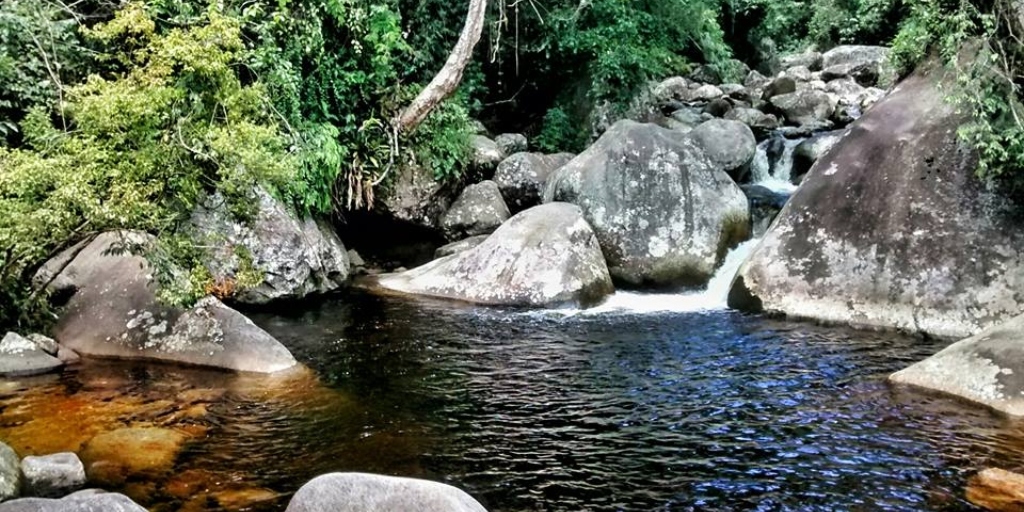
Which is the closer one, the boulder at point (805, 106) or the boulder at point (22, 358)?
the boulder at point (22, 358)

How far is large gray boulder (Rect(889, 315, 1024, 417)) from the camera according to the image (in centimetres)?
712

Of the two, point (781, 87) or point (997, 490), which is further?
point (781, 87)

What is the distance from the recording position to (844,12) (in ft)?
100.0

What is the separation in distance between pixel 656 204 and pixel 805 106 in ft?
33.7

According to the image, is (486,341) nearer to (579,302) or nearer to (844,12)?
(579,302)

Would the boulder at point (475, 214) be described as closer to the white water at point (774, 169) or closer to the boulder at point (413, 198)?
the boulder at point (413, 198)

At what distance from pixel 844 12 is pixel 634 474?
2977 cm

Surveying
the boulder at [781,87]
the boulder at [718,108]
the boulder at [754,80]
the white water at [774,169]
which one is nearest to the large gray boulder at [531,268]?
the white water at [774,169]

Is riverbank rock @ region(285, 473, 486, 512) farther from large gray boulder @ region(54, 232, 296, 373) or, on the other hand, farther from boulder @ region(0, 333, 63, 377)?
boulder @ region(0, 333, 63, 377)

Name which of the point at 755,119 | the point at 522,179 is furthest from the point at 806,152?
the point at 522,179

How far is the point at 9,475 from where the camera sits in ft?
17.8

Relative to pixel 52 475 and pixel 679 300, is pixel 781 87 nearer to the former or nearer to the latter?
pixel 679 300

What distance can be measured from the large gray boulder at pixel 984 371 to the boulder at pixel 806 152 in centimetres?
877

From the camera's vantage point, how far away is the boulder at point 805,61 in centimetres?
2753
